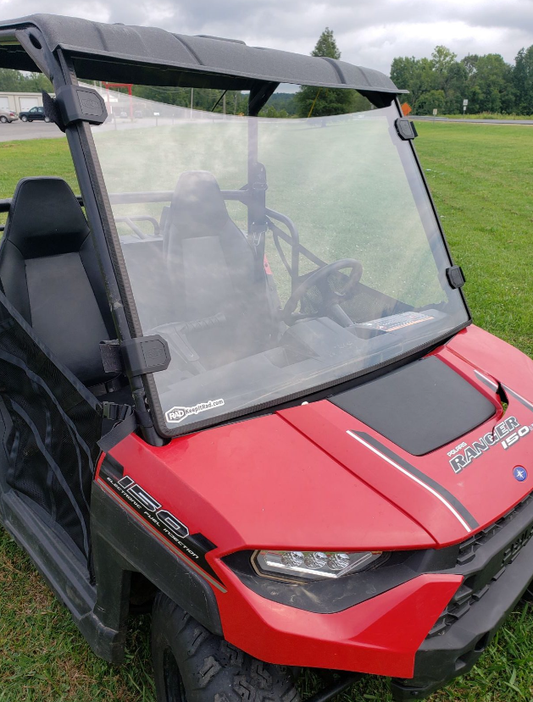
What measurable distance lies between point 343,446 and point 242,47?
1.14 meters

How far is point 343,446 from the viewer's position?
1406 mm

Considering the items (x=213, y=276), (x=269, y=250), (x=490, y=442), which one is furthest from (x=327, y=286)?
(x=490, y=442)

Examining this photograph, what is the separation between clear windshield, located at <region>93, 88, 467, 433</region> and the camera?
5.01ft

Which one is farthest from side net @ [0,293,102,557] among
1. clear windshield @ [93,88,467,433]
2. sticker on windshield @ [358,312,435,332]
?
sticker on windshield @ [358,312,435,332]

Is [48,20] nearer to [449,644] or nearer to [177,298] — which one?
[177,298]

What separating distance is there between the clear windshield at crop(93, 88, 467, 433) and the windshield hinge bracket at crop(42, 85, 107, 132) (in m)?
0.07

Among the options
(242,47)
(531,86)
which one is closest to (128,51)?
(242,47)

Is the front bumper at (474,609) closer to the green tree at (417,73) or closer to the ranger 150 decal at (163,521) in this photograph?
the ranger 150 decal at (163,521)

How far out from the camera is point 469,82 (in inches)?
2689

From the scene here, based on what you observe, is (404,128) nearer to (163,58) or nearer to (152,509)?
(163,58)

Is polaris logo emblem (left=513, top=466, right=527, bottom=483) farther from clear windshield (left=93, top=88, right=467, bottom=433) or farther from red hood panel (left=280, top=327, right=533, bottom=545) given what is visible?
clear windshield (left=93, top=88, right=467, bottom=433)

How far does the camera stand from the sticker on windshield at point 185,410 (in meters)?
1.38

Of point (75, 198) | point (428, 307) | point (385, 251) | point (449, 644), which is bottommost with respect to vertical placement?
point (449, 644)

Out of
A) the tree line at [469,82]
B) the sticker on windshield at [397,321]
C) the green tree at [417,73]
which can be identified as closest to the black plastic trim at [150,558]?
the sticker on windshield at [397,321]
